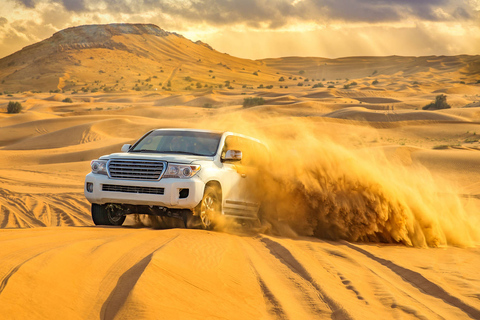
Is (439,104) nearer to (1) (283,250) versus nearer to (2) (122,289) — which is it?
(1) (283,250)

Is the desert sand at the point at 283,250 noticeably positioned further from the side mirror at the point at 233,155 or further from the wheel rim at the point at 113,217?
the side mirror at the point at 233,155

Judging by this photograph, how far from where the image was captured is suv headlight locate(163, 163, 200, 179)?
27.5 ft

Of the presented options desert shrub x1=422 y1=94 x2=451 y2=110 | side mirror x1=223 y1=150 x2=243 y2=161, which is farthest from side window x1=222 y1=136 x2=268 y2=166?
desert shrub x1=422 y1=94 x2=451 y2=110

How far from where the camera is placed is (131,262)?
5.65 meters

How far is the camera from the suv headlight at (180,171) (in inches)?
329

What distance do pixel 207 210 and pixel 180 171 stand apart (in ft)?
2.35

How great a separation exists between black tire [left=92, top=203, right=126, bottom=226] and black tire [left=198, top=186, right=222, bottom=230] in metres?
1.51

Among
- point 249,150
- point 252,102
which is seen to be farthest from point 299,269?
point 252,102

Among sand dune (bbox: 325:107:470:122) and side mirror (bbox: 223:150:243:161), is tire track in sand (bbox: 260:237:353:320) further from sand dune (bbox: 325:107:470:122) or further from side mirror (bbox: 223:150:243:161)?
sand dune (bbox: 325:107:470:122)

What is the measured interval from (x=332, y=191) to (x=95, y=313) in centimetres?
595

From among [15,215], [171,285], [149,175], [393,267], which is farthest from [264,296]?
[15,215]

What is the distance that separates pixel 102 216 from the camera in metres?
8.95

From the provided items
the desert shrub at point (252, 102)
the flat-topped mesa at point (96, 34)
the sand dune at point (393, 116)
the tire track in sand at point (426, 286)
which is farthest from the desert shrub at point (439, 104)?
the flat-topped mesa at point (96, 34)

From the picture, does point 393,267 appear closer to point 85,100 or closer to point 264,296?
point 264,296
